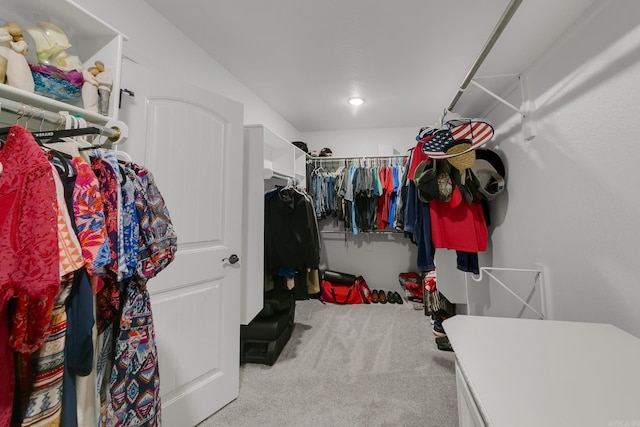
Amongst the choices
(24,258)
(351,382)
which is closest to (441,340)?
(351,382)

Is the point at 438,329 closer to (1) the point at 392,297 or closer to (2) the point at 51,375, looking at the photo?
(1) the point at 392,297

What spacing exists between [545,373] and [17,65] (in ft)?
5.83

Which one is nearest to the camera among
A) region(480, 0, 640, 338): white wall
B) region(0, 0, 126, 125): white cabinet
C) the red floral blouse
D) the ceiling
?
the red floral blouse

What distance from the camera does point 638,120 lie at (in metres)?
1.02

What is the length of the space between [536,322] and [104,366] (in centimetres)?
158

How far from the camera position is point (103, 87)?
949 mm

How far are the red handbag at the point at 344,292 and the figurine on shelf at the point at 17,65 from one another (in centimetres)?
320

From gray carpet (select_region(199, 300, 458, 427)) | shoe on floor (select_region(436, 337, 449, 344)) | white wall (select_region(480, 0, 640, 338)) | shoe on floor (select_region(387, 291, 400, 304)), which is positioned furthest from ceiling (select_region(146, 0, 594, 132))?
shoe on floor (select_region(387, 291, 400, 304))

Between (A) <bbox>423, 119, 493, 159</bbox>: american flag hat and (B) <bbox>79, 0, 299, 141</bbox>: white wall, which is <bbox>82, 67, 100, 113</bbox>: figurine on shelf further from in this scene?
(A) <bbox>423, 119, 493, 159</bbox>: american flag hat

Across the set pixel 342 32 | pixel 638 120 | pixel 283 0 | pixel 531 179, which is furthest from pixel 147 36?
pixel 531 179

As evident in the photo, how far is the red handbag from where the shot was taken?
337cm

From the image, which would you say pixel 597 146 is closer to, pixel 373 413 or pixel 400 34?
pixel 400 34

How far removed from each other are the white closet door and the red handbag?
1906mm

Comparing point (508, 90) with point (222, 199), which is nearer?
point (222, 199)
